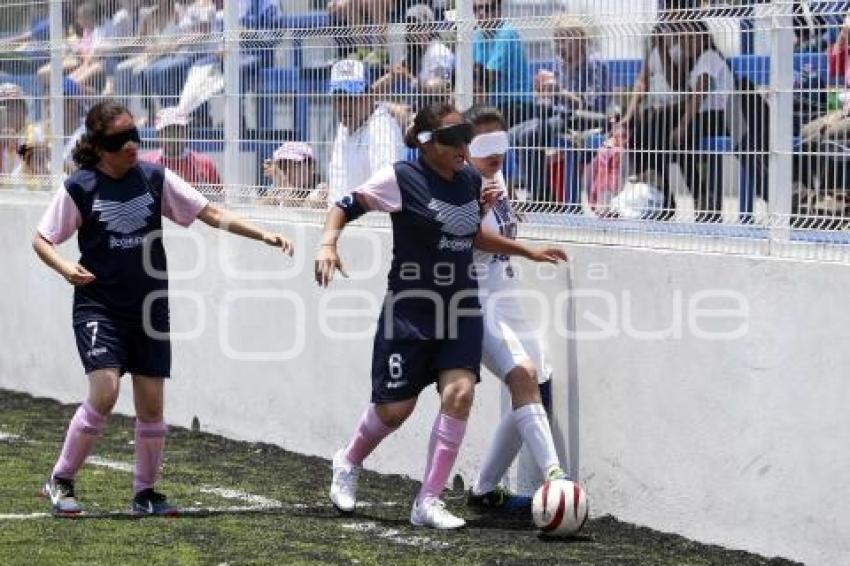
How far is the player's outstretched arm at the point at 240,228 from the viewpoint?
937cm

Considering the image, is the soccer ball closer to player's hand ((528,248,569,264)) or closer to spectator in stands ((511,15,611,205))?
player's hand ((528,248,569,264))

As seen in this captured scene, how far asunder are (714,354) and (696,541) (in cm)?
88

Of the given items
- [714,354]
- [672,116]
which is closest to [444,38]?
[672,116]

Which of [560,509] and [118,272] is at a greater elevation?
[118,272]

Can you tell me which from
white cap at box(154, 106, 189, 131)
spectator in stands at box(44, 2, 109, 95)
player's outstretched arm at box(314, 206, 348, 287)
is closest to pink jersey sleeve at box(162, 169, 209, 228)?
player's outstretched arm at box(314, 206, 348, 287)

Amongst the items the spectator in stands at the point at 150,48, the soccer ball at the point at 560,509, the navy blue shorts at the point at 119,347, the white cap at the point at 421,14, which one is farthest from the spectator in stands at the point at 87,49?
the soccer ball at the point at 560,509

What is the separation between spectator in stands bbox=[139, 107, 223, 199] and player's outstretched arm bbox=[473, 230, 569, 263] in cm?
391

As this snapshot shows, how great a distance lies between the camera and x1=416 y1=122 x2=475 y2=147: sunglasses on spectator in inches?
363

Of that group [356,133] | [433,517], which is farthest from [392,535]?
[356,133]

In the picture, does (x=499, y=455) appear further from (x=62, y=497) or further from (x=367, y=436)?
(x=62, y=497)

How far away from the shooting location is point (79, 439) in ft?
31.5

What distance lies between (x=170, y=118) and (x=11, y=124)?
8.56 ft

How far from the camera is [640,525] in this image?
9391mm

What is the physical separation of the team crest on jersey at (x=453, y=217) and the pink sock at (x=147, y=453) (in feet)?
5.81
